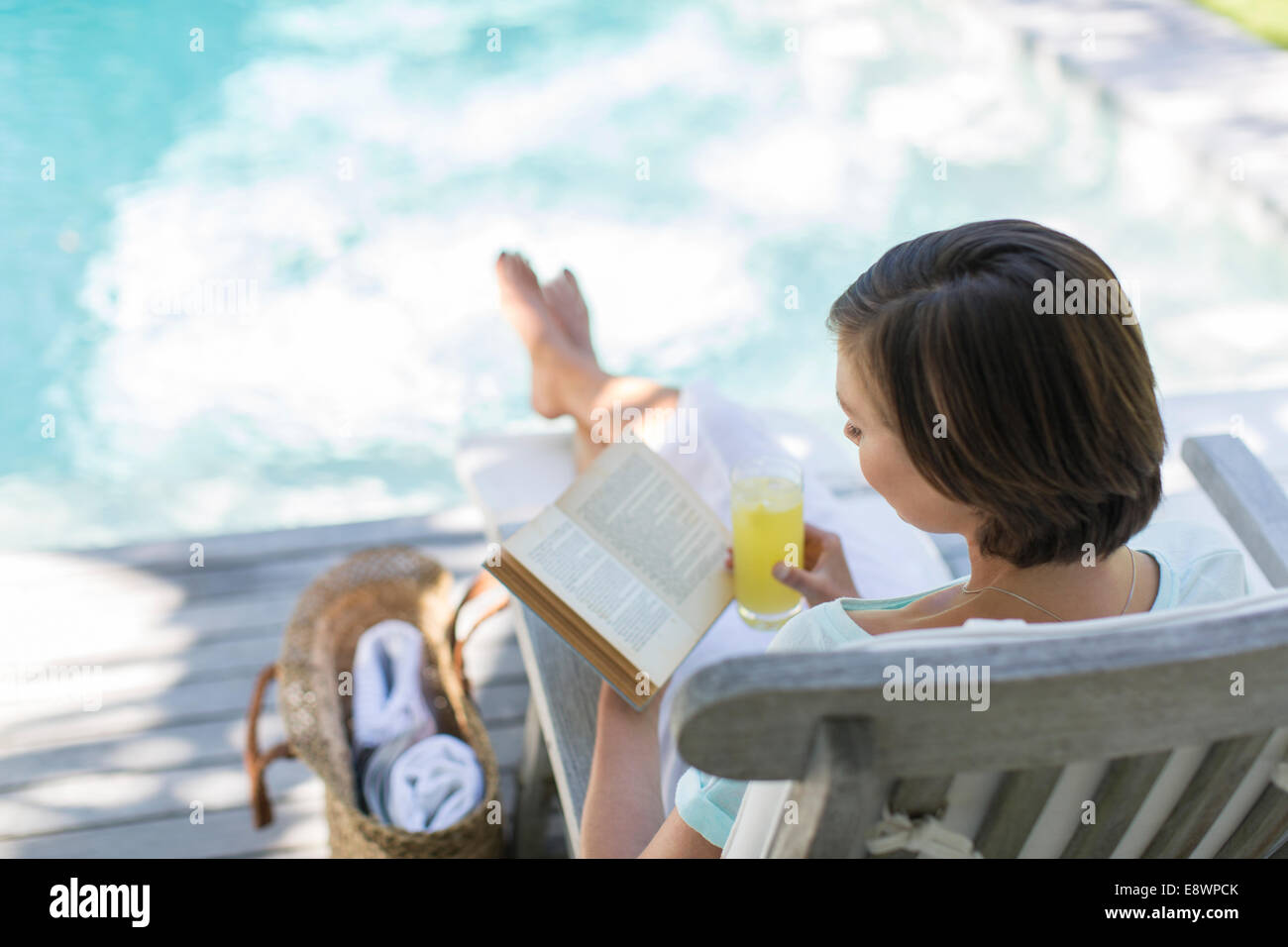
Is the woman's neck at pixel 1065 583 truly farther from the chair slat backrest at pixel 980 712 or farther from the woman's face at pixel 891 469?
the chair slat backrest at pixel 980 712

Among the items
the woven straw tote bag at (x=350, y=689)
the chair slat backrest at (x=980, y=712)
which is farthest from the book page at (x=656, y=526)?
the chair slat backrest at (x=980, y=712)

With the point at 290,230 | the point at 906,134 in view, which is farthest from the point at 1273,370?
the point at 290,230

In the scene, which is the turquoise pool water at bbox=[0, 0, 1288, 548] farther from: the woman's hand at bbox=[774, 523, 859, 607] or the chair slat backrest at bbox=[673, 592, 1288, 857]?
the chair slat backrest at bbox=[673, 592, 1288, 857]

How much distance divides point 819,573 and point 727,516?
29cm

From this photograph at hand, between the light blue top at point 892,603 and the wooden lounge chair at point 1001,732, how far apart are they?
0.17 m


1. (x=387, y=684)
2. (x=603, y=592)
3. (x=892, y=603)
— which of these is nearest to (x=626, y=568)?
(x=603, y=592)

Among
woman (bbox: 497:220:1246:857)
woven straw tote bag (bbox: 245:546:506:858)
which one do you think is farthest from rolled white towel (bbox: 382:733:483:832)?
woman (bbox: 497:220:1246:857)

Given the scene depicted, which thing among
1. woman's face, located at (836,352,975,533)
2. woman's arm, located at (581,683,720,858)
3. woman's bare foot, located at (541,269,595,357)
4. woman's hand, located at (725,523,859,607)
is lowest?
woman's arm, located at (581,683,720,858)

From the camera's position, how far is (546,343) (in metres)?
2.23

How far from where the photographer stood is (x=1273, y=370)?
3.39 metres

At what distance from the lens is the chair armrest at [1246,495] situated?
120cm

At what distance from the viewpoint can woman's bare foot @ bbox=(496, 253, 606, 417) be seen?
84.8 inches

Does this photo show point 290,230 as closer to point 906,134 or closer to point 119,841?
point 906,134

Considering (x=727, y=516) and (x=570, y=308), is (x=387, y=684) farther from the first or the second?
(x=570, y=308)
